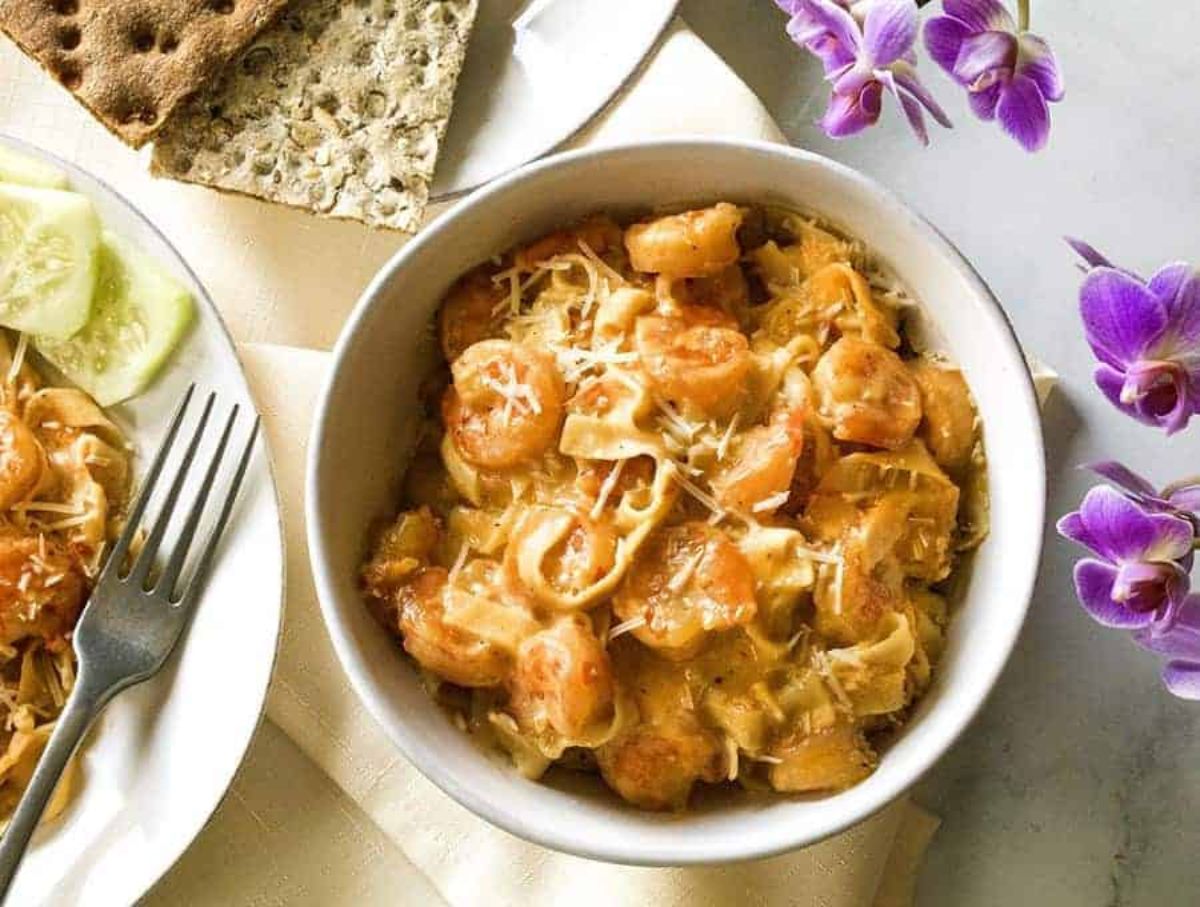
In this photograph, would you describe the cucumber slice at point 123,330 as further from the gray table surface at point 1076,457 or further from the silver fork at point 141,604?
the gray table surface at point 1076,457

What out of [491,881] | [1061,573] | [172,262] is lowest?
[491,881]

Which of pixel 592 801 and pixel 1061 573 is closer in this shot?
pixel 592 801

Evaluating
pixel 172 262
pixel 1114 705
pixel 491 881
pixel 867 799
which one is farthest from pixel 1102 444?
pixel 172 262

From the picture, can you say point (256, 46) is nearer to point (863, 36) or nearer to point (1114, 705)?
point (863, 36)

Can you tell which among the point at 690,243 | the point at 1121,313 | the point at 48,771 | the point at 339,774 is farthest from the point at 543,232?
the point at 48,771

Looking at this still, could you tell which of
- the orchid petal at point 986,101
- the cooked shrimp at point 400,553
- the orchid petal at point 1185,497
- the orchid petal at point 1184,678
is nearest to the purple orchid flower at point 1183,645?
the orchid petal at point 1184,678

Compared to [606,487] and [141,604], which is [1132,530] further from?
[141,604]

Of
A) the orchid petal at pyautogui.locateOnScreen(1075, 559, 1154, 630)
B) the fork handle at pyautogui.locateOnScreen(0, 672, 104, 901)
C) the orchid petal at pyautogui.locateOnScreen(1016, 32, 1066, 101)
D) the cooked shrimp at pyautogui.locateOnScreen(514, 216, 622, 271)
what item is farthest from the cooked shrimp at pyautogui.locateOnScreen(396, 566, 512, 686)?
the orchid petal at pyautogui.locateOnScreen(1016, 32, 1066, 101)
